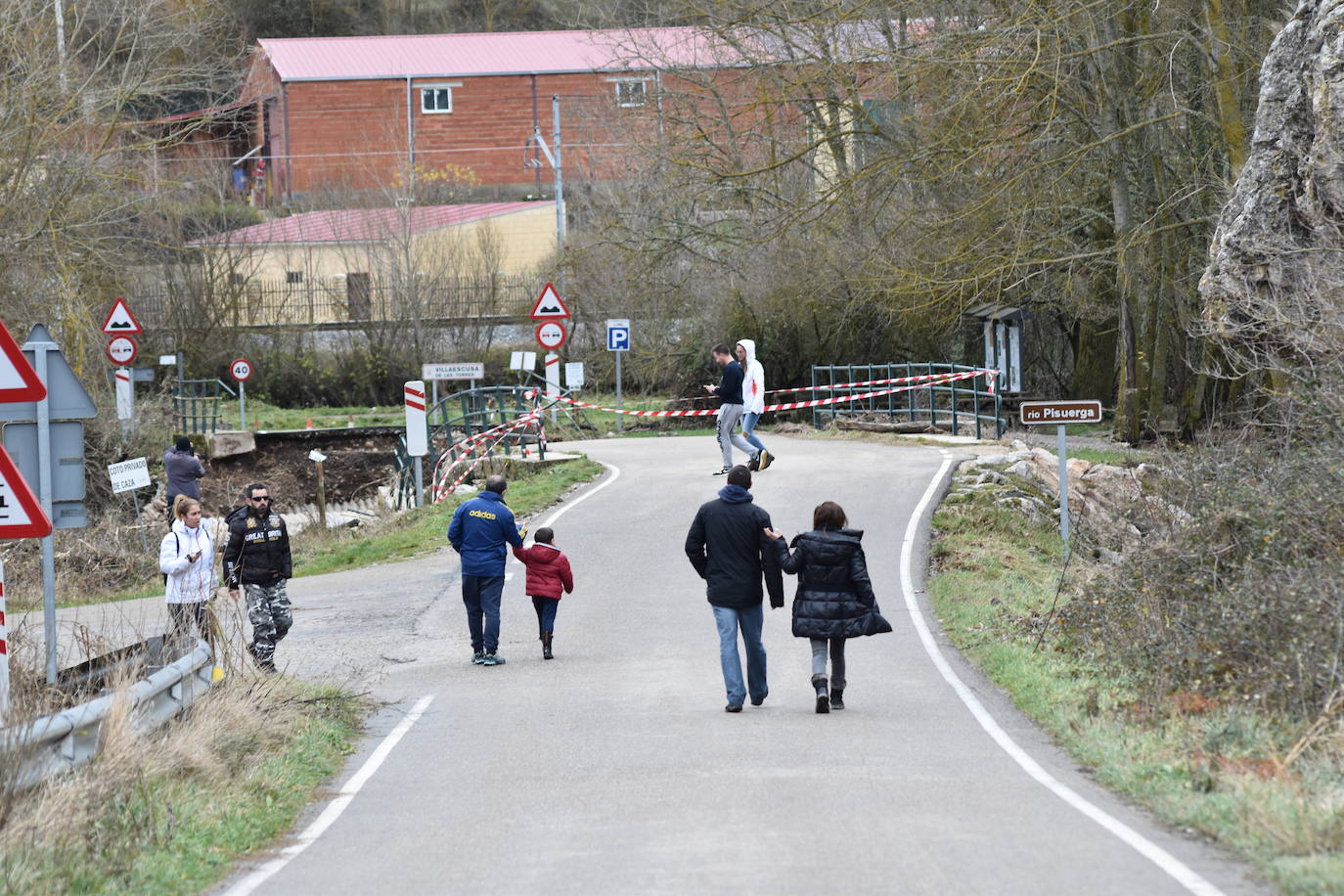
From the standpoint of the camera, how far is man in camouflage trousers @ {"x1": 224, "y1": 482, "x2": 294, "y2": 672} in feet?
44.9

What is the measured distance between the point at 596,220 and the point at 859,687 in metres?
34.9

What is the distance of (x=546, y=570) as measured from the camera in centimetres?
1412

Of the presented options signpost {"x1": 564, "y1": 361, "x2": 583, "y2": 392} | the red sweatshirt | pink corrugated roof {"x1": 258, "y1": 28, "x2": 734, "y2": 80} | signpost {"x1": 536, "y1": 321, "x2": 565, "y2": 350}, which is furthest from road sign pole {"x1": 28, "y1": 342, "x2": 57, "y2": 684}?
pink corrugated roof {"x1": 258, "y1": 28, "x2": 734, "y2": 80}

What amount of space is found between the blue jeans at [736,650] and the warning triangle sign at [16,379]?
16.5 ft

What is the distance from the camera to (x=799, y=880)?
6.69 metres

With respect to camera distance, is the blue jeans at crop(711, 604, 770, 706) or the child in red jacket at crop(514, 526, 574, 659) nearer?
the blue jeans at crop(711, 604, 770, 706)

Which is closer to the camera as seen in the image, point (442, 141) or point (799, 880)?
point (799, 880)

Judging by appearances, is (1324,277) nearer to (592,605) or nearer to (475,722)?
(592,605)

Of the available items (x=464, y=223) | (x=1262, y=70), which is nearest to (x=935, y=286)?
(x=1262, y=70)

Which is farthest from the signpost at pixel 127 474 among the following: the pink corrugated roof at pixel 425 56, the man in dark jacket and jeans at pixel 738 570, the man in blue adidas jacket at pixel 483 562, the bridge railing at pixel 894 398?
the pink corrugated roof at pixel 425 56

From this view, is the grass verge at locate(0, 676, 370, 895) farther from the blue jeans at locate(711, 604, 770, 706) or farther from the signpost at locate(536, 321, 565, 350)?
the signpost at locate(536, 321, 565, 350)

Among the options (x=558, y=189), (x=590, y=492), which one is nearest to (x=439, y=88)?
(x=558, y=189)

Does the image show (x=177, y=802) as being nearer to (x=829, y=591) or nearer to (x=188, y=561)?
(x=829, y=591)

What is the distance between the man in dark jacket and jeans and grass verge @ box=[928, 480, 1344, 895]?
1931 mm
